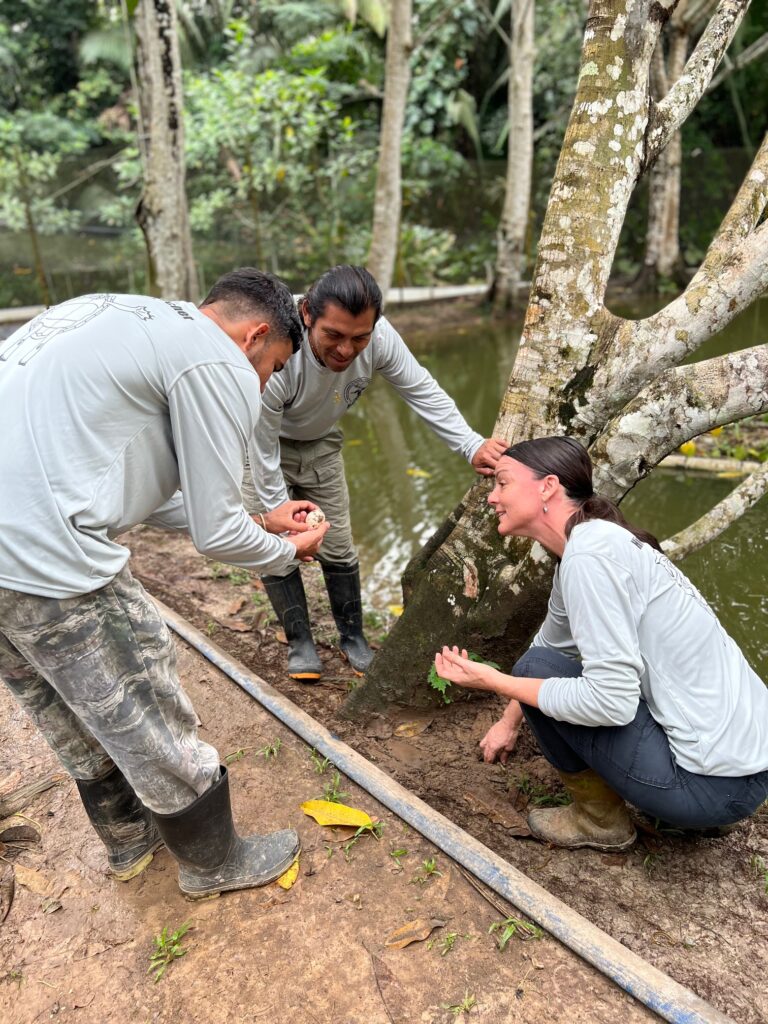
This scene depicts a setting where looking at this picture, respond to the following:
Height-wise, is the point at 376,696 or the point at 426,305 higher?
the point at 376,696

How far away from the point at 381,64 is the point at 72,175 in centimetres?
669

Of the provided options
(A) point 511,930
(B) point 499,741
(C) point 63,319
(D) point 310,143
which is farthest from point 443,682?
(D) point 310,143

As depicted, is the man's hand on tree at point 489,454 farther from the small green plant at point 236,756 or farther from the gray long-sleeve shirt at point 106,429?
the small green plant at point 236,756

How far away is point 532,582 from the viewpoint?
282 cm

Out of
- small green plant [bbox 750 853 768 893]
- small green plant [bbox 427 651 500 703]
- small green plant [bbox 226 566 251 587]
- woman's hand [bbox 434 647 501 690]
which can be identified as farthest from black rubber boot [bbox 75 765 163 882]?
small green plant [bbox 226 566 251 587]

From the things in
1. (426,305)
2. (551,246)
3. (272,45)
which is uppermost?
(272,45)

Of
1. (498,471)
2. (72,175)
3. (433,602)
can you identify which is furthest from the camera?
(72,175)

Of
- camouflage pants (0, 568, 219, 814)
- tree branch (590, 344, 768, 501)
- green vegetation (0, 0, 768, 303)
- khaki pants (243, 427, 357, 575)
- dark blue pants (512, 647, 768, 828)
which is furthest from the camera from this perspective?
green vegetation (0, 0, 768, 303)

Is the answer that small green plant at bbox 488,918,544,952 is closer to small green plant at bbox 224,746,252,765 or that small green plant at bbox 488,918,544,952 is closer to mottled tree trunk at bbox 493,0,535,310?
small green plant at bbox 224,746,252,765

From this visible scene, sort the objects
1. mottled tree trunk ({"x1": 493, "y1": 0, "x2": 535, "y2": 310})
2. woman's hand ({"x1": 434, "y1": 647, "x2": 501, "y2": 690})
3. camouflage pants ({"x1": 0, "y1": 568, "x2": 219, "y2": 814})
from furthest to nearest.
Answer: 1. mottled tree trunk ({"x1": 493, "y1": 0, "x2": 535, "y2": 310})
2. woman's hand ({"x1": 434, "y1": 647, "x2": 501, "y2": 690})
3. camouflage pants ({"x1": 0, "y1": 568, "x2": 219, "y2": 814})

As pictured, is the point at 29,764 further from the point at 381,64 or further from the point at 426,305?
the point at 381,64

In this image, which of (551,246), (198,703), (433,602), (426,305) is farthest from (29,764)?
(426,305)

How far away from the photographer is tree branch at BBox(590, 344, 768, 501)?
2.63 metres

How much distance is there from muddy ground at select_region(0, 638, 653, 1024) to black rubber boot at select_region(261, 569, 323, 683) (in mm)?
914
